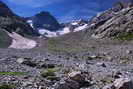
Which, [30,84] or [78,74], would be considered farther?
[78,74]

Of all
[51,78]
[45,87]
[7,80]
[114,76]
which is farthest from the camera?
[114,76]

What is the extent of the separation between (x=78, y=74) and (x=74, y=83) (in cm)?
259

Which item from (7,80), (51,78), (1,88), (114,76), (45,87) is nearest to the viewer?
(1,88)

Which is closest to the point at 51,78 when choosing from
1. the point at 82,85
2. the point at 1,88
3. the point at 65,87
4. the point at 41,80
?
the point at 41,80

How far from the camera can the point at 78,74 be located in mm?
29453

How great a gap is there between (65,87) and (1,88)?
5363 mm

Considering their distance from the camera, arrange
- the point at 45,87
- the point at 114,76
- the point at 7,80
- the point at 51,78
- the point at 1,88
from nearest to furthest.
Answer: the point at 1,88 < the point at 45,87 < the point at 7,80 < the point at 51,78 < the point at 114,76

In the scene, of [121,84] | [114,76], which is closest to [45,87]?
[121,84]

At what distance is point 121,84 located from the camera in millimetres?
25312

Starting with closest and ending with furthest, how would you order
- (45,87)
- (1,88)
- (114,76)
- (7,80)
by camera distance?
1. (1,88)
2. (45,87)
3. (7,80)
4. (114,76)

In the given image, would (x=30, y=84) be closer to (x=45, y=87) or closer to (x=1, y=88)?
(x=45, y=87)

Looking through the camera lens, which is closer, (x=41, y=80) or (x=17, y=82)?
(x=17, y=82)

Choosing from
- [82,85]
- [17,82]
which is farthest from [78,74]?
[17,82]

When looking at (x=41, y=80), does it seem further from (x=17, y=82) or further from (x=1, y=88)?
(x=1, y=88)
